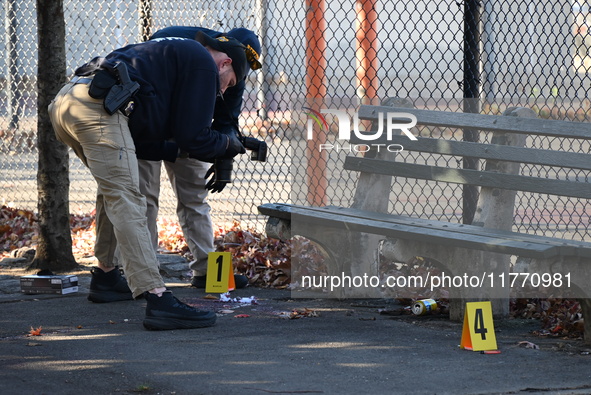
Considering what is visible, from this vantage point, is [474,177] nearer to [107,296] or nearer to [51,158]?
[107,296]

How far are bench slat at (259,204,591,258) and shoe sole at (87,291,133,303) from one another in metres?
1.03

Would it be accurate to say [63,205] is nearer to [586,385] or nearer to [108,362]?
[108,362]

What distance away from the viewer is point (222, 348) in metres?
4.39

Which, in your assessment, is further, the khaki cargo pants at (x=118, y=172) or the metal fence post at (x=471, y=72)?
the metal fence post at (x=471, y=72)

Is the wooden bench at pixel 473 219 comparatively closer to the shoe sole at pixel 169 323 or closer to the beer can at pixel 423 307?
the beer can at pixel 423 307

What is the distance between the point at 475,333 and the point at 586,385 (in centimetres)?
69

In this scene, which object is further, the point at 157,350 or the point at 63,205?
the point at 63,205

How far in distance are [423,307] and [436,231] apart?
0.61m

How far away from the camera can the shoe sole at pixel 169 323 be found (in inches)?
188

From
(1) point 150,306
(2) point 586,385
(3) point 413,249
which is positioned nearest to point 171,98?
(1) point 150,306

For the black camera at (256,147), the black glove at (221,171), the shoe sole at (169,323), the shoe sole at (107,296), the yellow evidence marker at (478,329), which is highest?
the black camera at (256,147)

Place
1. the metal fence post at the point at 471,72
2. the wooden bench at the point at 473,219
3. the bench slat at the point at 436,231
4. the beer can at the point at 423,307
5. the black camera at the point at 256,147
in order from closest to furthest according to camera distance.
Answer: the bench slat at the point at 436,231
the wooden bench at the point at 473,219
the beer can at the point at 423,307
the black camera at the point at 256,147
the metal fence post at the point at 471,72

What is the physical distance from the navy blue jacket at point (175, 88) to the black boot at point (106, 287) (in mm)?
1072

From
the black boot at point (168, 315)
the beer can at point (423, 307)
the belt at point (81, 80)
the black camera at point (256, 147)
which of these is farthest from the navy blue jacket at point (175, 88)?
the beer can at point (423, 307)
